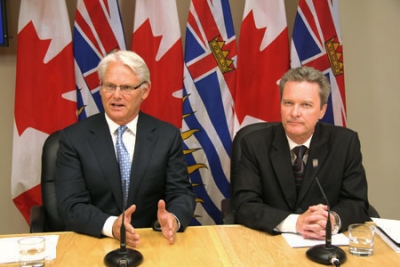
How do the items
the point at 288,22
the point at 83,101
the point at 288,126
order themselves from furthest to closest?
the point at 288,22 < the point at 83,101 < the point at 288,126

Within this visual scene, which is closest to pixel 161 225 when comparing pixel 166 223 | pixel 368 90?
pixel 166 223

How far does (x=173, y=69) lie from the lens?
10.8 feet

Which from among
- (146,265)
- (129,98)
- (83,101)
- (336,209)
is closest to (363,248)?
(336,209)

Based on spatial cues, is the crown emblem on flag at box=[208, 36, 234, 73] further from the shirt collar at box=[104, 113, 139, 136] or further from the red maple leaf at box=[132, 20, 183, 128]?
the shirt collar at box=[104, 113, 139, 136]

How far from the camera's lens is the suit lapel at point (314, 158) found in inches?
94.0

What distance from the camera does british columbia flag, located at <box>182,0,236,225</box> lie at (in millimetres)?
3305

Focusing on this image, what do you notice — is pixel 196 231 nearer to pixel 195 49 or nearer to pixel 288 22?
pixel 195 49

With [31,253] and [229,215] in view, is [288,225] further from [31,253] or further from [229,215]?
[31,253]

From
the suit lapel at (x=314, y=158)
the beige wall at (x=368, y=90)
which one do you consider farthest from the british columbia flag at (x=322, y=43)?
the suit lapel at (x=314, y=158)

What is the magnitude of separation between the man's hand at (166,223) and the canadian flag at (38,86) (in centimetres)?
142

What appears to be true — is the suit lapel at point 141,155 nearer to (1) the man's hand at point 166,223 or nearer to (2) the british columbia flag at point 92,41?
(1) the man's hand at point 166,223

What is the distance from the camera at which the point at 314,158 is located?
7.98ft

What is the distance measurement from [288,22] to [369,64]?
2.39 ft

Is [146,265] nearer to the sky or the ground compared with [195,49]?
nearer to the ground
